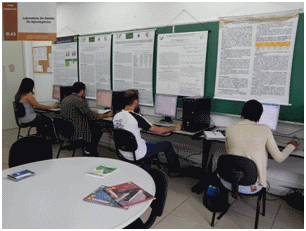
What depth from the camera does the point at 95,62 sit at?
4523 mm

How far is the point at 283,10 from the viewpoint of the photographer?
2672 mm

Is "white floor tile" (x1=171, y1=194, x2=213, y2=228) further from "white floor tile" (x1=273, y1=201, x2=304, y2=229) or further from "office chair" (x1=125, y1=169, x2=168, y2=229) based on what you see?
"office chair" (x1=125, y1=169, x2=168, y2=229)

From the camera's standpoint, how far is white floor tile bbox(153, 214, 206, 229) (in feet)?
7.30

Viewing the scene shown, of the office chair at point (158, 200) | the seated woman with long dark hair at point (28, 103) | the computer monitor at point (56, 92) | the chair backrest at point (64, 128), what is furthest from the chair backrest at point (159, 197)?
the computer monitor at point (56, 92)

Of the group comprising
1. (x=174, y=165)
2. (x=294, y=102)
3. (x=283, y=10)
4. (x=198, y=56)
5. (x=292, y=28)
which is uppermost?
(x=283, y=10)

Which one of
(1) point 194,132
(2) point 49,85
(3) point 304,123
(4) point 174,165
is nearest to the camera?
(3) point 304,123

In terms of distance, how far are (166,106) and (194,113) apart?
61 centimetres

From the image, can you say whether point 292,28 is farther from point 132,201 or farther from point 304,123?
point 132,201

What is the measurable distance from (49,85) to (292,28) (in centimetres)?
484

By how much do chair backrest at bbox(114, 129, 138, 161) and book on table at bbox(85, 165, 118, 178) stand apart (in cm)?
76

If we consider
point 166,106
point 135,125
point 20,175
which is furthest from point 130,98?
point 20,175

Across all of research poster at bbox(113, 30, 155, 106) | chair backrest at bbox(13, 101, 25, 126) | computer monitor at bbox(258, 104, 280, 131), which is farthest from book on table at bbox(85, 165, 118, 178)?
chair backrest at bbox(13, 101, 25, 126)

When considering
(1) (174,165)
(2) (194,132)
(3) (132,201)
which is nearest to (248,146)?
(2) (194,132)

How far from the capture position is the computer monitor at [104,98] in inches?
164
